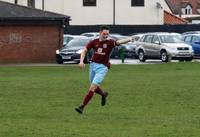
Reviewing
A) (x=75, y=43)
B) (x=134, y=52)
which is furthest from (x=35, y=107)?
(x=134, y=52)

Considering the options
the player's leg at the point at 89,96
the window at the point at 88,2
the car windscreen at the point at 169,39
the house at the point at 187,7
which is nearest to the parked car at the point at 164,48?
the car windscreen at the point at 169,39

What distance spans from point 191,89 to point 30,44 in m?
22.5

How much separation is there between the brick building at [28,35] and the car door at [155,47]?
200 inches

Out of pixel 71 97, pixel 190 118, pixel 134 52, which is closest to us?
pixel 190 118

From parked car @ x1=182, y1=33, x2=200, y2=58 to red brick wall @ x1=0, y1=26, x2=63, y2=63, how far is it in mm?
8312

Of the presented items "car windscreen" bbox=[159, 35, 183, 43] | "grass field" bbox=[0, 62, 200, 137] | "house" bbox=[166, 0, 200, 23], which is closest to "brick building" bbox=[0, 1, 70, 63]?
"car windscreen" bbox=[159, 35, 183, 43]

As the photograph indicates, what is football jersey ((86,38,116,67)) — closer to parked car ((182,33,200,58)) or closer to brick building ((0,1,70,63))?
brick building ((0,1,70,63))

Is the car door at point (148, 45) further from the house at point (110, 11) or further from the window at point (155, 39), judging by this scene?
the house at point (110, 11)

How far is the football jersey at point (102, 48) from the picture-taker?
51.8 ft

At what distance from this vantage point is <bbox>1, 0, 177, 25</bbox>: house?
2884 inches

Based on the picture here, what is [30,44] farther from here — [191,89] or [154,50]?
[191,89]

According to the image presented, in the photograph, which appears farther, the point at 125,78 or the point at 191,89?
the point at 125,78

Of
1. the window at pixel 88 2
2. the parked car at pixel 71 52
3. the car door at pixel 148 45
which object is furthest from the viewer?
the window at pixel 88 2

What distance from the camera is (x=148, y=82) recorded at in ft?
81.9
